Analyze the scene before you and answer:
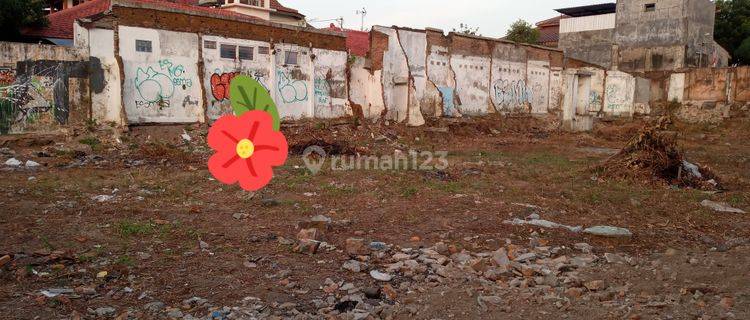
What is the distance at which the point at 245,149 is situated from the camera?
3213 mm

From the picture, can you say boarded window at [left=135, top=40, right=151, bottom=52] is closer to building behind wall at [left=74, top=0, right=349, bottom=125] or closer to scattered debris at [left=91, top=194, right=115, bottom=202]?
building behind wall at [left=74, top=0, right=349, bottom=125]

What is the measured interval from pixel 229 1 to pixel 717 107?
77.8 feet

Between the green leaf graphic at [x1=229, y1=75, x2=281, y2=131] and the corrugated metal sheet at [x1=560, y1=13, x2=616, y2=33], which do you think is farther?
the corrugated metal sheet at [x1=560, y1=13, x2=616, y2=33]

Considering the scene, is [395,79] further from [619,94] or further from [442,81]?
[619,94]

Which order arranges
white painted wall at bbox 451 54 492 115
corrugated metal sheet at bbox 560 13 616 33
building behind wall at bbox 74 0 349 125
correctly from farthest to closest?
corrugated metal sheet at bbox 560 13 616 33
white painted wall at bbox 451 54 492 115
building behind wall at bbox 74 0 349 125

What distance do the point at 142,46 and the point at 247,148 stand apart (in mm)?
10858

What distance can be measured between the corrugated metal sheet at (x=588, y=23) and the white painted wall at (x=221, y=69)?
868 inches

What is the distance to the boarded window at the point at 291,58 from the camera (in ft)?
50.5

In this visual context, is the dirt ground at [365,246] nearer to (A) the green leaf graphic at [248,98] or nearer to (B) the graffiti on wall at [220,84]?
(A) the green leaf graphic at [248,98]

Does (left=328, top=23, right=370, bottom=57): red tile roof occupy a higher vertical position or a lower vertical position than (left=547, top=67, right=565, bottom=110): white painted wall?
higher

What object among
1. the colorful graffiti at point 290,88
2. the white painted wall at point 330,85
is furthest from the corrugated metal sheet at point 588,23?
the colorful graffiti at point 290,88

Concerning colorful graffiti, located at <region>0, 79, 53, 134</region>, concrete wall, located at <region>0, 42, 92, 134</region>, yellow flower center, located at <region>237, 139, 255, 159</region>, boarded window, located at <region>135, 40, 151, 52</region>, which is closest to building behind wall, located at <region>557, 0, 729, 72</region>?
boarded window, located at <region>135, 40, 151, 52</region>

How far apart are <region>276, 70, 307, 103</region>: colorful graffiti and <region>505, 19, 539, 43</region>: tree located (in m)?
21.6

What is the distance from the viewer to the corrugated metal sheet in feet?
97.5
